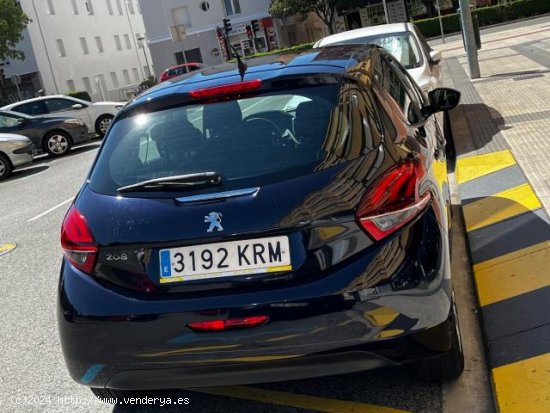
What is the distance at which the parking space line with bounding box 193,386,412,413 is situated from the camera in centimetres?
311

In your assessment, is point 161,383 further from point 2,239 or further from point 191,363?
point 2,239

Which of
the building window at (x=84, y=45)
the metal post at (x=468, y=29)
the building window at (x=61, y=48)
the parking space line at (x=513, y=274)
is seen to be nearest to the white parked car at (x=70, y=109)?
the metal post at (x=468, y=29)

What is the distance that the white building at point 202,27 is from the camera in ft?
169

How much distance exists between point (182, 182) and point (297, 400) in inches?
46.4

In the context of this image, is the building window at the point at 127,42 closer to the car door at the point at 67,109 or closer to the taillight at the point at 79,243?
the car door at the point at 67,109

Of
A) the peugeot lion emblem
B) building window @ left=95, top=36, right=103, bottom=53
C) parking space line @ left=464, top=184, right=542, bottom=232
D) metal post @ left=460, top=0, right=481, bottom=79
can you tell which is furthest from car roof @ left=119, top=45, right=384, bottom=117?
building window @ left=95, top=36, right=103, bottom=53

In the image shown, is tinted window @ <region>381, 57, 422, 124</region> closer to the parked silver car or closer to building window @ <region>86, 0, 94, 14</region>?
the parked silver car

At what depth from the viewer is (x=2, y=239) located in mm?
8070

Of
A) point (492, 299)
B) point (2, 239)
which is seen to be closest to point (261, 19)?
point (2, 239)

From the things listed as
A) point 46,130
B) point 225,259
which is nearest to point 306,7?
point 46,130

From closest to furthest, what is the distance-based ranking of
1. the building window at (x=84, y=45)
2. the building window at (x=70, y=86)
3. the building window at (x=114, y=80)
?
1. the building window at (x=70, y=86)
2. the building window at (x=84, y=45)
3. the building window at (x=114, y=80)

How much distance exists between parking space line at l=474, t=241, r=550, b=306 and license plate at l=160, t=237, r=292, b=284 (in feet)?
5.94

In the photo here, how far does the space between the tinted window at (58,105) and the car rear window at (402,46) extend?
1133 centimetres

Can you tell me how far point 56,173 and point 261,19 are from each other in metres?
40.1
